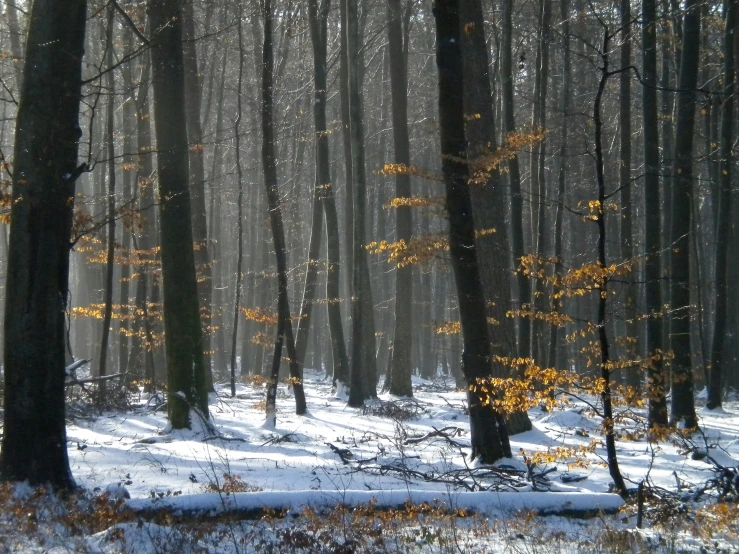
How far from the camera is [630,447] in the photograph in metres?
13.1

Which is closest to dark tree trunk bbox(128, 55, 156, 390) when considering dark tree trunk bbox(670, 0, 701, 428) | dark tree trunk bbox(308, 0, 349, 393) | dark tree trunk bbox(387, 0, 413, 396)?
dark tree trunk bbox(308, 0, 349, 393)

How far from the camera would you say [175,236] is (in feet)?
38.8

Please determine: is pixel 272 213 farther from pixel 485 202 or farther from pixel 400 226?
pixel 400 226

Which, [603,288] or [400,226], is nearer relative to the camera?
[603,288]

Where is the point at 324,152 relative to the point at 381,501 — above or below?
above

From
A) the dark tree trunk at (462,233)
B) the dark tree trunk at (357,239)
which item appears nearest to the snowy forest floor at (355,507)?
the dark tree trunk at (462,233)

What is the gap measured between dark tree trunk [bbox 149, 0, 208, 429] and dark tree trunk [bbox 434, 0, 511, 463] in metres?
4.77

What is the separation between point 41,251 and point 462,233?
17.1 ft

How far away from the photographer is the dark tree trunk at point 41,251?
296 inches

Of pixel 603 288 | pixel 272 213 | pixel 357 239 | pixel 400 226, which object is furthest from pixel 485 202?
pixel 400 226

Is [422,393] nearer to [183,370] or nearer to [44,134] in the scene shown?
[183,370]

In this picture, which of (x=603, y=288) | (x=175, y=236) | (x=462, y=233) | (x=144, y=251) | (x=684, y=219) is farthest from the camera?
(x=144, y=251)

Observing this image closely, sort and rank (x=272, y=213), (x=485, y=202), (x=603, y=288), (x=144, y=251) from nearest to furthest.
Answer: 1. (x=603, y=288)
2. (x=485, y=202)
3. (x=272, y=213)
4. (x=144, y=251)

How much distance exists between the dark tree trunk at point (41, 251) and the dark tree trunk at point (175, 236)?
3.95 metres
